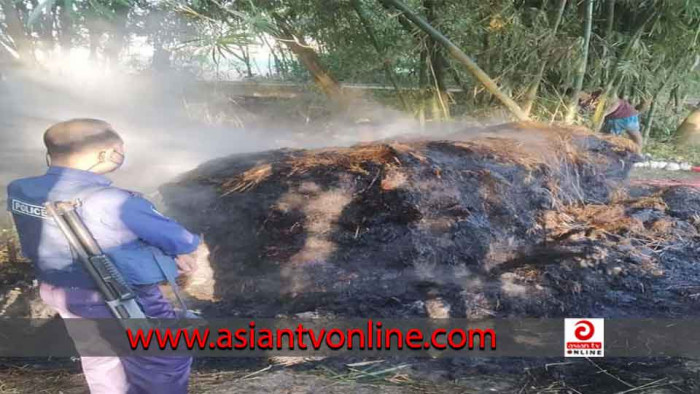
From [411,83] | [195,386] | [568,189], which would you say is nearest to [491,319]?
[195,386]

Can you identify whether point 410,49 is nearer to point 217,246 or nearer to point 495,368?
point 217,246

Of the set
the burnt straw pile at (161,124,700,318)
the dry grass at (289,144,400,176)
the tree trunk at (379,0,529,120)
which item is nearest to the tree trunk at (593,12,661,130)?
the tree trunk at (379,0,529,120)

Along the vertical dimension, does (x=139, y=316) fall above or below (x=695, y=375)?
above

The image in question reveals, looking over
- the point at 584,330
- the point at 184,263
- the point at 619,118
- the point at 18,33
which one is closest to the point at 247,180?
the point at 184,263

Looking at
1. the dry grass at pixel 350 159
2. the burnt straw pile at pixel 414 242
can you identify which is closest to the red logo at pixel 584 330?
the burnt straw pile at pixel 414 242

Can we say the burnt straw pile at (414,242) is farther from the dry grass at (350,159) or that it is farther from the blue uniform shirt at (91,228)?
the blue uniform shirt at (91,228)

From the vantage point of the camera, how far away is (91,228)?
73.0 inches

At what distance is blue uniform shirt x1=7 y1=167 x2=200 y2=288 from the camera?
185cm

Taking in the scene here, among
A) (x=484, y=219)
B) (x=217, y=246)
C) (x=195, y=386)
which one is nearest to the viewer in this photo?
(x=195, y=386)

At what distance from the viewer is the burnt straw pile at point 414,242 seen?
11.5ft

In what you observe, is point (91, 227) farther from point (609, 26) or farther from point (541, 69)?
point (609, 26)

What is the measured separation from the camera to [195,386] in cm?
255

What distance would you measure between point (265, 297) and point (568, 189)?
2.93m

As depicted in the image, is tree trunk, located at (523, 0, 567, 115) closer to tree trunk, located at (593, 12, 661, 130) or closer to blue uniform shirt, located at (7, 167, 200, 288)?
tree trunk, located at (593, 12, 661, 130)
